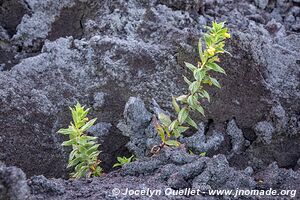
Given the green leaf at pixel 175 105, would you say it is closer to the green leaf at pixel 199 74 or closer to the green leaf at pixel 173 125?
the green leaf at pixel 173 125

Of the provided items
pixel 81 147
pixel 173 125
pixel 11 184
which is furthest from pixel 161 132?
pixel 11 184

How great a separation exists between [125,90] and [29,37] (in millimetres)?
612

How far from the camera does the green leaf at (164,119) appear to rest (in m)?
2.65

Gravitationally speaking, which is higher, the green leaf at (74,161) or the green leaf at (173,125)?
the green leaf at (173,125)

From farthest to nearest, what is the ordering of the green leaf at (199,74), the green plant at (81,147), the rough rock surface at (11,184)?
the green leaf at (199,74) → the green plant at (81,147) → the rough rock surface at (11,184)

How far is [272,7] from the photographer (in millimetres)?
3584

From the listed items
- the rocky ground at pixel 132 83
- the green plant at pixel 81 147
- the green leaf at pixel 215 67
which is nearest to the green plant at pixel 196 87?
the green leaf at pixel 215 67

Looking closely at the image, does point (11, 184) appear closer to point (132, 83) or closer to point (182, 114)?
point (182, 114)

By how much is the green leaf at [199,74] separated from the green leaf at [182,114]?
0.17 metres

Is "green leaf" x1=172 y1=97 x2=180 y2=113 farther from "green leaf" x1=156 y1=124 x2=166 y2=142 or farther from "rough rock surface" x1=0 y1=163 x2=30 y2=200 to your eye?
"rough rock surface" x1=0 y1=163 x2=30 y2=200

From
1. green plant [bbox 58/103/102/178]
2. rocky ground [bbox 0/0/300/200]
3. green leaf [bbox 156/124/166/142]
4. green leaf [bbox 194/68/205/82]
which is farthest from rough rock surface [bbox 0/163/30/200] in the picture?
green leaf [bbox 194/68/205/82]

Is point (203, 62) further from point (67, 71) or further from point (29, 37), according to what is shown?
point (29, 37)

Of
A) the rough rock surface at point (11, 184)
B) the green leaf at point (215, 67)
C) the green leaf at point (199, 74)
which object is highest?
the green leaf at point (215, 67)

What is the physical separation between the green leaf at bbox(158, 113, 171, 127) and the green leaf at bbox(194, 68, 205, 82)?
24 centimetres
